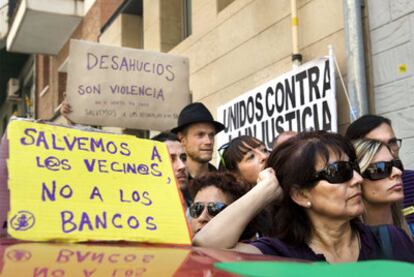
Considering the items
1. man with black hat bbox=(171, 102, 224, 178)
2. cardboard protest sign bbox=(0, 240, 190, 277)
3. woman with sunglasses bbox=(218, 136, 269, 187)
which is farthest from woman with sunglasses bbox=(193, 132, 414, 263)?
man with black hat bbox=(171, 102, 224, 178)

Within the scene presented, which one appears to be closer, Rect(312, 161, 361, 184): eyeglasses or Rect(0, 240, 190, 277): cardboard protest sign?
Rect(0, 240, 190, 277): cardboard protest sign

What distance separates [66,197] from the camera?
1.67m

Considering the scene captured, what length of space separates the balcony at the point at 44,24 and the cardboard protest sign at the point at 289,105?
8.16 metres

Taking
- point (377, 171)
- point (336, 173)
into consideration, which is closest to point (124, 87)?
point (377, 171)

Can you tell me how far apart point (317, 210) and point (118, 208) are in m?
0.74

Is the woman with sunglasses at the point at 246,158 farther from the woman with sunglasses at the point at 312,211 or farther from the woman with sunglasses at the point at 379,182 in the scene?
the woman with sunglasses at the point at 312,211

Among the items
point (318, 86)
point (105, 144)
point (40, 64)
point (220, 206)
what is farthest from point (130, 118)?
point (40, 64)

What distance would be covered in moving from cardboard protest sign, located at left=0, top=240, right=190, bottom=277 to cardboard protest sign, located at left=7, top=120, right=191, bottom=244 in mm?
147

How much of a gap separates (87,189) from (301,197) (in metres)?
0.80

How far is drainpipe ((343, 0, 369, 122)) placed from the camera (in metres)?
4.54

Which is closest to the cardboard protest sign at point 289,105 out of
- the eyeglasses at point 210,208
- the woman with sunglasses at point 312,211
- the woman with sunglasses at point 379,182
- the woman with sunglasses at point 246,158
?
the woman with sunglasses at point 246,158

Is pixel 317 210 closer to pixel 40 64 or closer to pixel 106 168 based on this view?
pixel 106 168

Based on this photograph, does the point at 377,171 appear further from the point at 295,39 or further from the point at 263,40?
the point at 263,40

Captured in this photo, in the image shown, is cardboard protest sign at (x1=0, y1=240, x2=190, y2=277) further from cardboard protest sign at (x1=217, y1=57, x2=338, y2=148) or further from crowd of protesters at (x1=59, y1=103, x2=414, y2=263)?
cardboard protest sign at (x1=217, y1=57, x2=338, y2=148)
